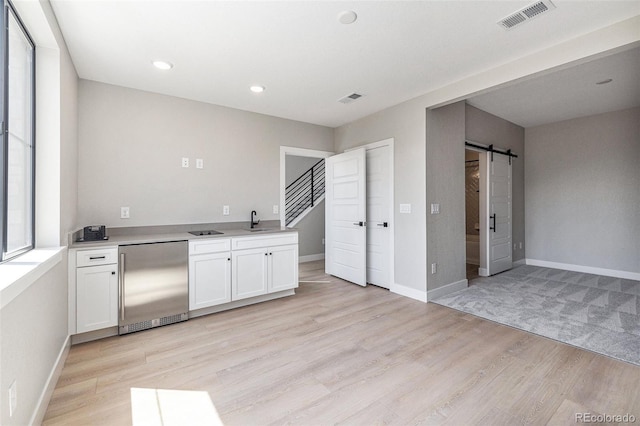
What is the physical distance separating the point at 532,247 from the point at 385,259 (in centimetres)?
361

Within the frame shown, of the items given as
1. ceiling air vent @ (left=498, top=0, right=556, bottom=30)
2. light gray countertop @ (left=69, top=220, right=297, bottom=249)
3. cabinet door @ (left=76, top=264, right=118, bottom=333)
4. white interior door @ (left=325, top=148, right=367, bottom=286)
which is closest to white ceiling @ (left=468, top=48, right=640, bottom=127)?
ceiling air vent @ (left=498, top=0, right=556, bottom=30)

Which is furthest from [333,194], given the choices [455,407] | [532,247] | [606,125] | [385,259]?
[606,125]

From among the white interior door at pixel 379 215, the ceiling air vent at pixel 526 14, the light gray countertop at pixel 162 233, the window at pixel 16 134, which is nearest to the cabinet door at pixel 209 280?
the light gray countertop at pixel 162 233

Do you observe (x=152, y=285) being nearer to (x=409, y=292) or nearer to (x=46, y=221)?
(x=46, y=221)

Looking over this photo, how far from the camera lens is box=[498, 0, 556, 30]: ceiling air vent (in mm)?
2043

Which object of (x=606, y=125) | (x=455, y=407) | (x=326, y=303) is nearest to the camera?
(x=455, y=407)

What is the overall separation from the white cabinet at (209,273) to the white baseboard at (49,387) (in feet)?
3.49

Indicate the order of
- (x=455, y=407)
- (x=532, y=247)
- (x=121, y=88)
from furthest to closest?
(x=532, y=247) < (x=121, y=88) < (x=455, y=407)

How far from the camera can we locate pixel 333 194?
5.02 metres

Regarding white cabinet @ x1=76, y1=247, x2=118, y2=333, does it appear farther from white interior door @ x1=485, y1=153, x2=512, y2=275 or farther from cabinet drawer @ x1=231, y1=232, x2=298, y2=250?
white interior door @ x1=485, y1=153, x2=512, y2=275

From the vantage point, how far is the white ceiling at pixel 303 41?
2072 millimetres

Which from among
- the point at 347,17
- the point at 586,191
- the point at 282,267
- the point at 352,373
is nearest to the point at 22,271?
the point at 352,373

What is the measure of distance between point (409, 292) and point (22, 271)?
3.72 metres

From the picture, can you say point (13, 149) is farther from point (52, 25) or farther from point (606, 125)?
point (606, 125)
